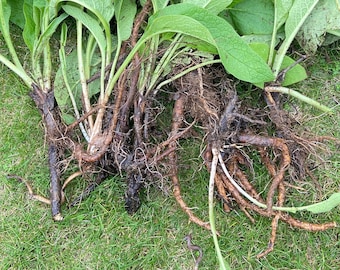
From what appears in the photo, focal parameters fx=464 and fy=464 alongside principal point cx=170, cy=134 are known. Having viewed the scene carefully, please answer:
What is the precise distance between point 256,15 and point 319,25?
0.19m

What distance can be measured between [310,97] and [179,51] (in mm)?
467

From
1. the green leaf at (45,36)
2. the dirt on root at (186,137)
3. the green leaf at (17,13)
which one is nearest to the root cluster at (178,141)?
the dirt on root at (186,137)

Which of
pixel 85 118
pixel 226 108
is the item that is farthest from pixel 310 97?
pixel 85 118

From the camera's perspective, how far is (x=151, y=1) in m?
1.30

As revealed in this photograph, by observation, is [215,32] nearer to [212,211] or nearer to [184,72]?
[184,72]

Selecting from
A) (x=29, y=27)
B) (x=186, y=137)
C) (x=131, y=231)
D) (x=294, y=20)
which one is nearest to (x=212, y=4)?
(x=294, y=20)

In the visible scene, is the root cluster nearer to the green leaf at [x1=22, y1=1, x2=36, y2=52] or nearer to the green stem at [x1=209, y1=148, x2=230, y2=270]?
the green stem at [x1=209, y1=148, x2=230, y2=270]

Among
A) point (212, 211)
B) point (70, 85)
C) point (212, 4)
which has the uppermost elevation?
point (212, 4)

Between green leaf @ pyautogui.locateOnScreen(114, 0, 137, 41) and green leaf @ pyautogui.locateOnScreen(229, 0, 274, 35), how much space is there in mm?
297

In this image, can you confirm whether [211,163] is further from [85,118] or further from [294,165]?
[85,118]

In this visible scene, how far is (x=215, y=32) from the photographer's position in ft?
3.81

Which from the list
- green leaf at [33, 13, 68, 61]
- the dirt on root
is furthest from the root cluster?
green leaf at [33, 13, 68, 61]

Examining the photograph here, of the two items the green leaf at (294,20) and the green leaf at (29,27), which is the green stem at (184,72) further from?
the green leaf at (29,27)

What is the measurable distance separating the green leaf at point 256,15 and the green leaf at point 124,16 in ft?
0.97
